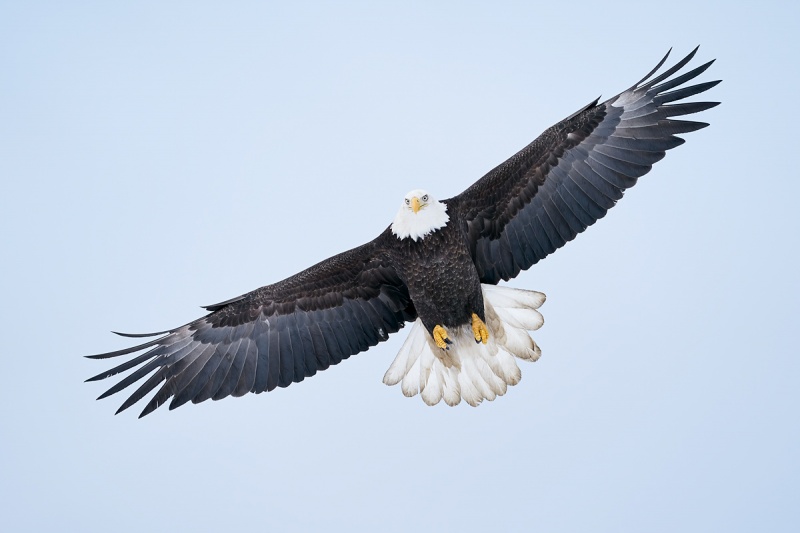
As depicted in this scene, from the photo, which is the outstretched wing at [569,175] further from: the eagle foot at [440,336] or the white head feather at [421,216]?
the eagle foot at [440,336]

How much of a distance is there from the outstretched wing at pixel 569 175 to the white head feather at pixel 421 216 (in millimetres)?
170

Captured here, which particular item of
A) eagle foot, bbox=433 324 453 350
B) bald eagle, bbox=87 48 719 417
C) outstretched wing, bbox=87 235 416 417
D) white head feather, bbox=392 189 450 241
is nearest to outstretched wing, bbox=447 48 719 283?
bald eagle, bbox=87 48 719 417

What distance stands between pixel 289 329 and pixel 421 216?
4.61 ft

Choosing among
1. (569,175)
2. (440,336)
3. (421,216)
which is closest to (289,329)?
(440,336)

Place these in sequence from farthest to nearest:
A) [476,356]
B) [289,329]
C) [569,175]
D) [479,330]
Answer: [476,356] < [289,329] < [479,330] < [569,175]

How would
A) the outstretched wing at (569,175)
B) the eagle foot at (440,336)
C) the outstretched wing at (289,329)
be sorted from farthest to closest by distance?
the eagle foot at (440,336)
the outstretched wing at (289,329)
the outstretched wing at (569,175)

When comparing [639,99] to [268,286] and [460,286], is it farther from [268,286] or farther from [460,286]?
[268,286]

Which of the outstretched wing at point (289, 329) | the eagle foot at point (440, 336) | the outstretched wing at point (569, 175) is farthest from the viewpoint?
the eagle foot at point (440, 336)

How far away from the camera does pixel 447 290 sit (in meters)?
7.89

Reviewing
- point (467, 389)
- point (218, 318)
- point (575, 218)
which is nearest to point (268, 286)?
point (218, 318)

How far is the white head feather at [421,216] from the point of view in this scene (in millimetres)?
7805

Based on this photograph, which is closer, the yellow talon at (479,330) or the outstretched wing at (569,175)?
the outstretched wing at (569,175)

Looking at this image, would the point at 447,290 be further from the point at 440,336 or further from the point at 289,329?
the point at 289,329

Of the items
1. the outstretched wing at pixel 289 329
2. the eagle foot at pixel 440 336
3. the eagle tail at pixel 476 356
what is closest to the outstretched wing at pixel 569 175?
the eagle tail at pixel 476 356
